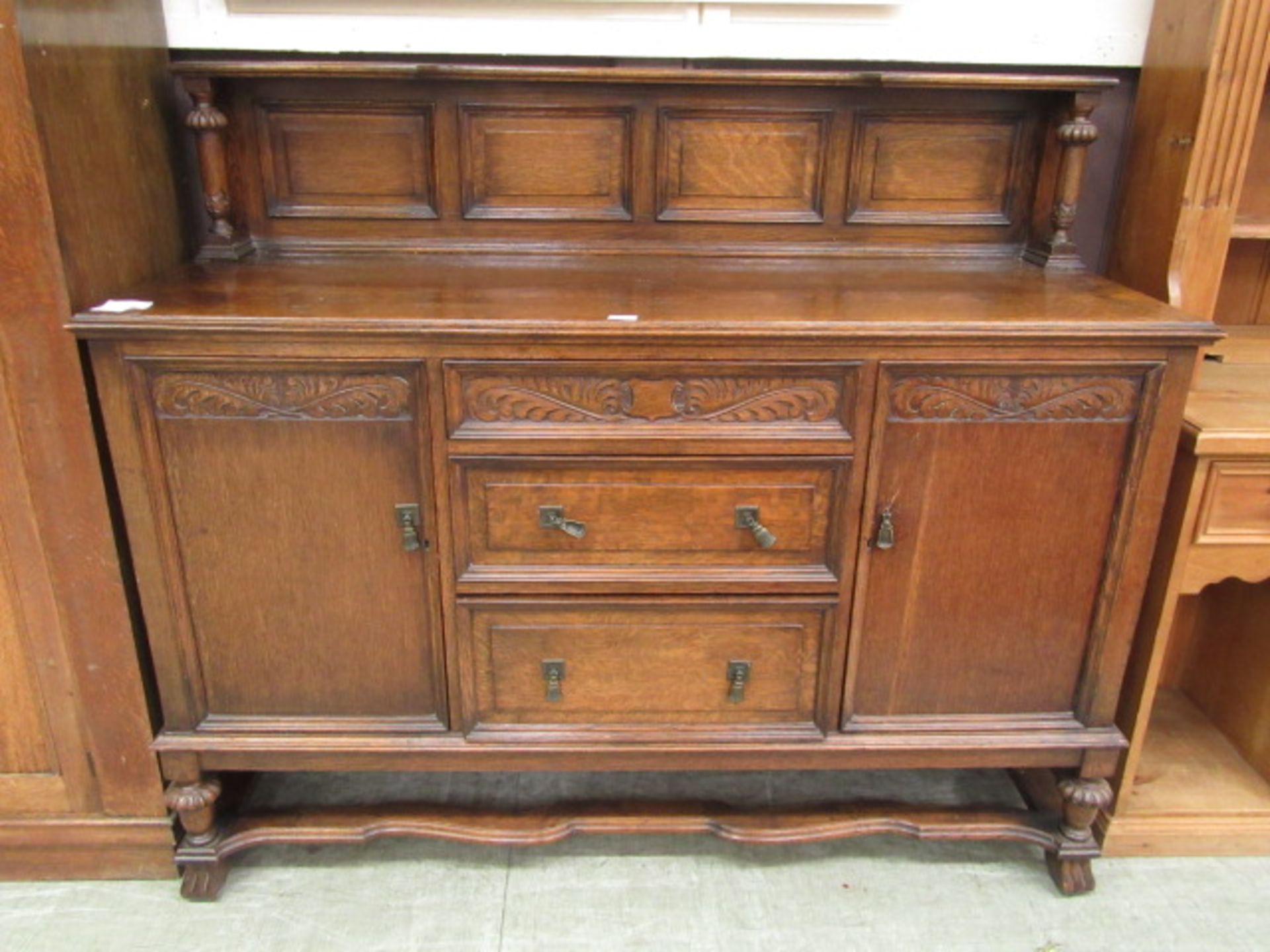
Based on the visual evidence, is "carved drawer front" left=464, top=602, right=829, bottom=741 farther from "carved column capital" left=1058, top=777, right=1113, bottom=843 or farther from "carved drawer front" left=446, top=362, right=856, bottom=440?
"carved column capital" left=1058, top=777, right=1113, bottom=843

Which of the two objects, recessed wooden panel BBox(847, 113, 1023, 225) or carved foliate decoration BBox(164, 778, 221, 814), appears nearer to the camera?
carved foliate decoration BBox(164, 778, 221, 814)

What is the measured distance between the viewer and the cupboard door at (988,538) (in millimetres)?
1546

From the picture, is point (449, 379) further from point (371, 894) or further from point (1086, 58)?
point (1086, 58)

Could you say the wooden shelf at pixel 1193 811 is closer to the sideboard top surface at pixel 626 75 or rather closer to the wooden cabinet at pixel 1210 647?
the wooden cabinet at pixel 1210 647

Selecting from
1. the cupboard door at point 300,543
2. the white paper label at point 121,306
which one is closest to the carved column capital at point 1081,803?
the cupboard door at point 300,543

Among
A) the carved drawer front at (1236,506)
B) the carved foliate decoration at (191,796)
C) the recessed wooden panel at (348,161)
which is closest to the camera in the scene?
the carved drawer front at (1236,506)

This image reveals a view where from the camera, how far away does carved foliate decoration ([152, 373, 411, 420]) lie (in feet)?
4.93

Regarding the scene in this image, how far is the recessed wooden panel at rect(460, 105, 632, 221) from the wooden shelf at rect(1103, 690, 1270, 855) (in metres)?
1.55

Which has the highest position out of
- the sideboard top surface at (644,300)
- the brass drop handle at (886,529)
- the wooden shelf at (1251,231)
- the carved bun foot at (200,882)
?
the wooden shelf at (1251,231)

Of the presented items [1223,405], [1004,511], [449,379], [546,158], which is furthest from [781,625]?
[546,158]

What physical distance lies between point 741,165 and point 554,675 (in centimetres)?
104

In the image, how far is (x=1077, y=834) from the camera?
1.84 metres

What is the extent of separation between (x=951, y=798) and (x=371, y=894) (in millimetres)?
1193

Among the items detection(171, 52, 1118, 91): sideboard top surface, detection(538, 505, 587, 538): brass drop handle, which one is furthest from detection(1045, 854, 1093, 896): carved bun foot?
detection(171, 52, 1118, 91): sideboard top surface
